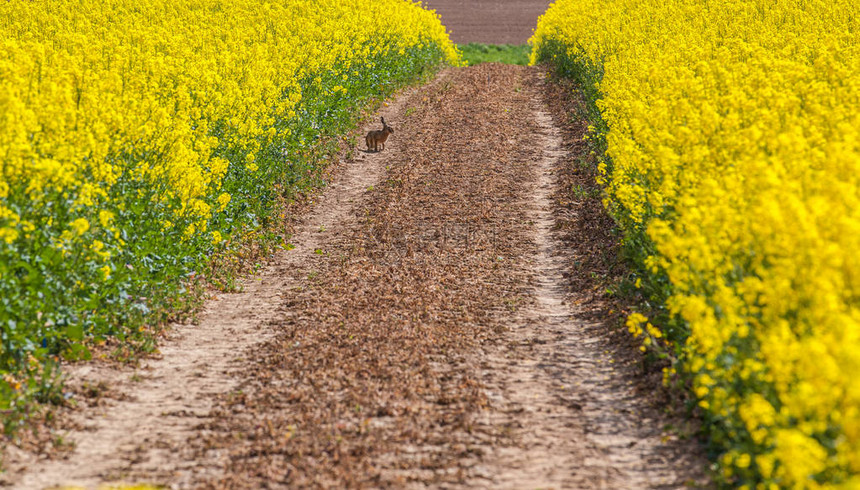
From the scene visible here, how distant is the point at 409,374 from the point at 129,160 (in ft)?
15.2

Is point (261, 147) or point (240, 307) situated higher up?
point (261, 147)

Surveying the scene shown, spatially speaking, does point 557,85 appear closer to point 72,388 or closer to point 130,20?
point 130,20

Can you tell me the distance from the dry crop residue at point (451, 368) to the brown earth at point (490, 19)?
119 feet

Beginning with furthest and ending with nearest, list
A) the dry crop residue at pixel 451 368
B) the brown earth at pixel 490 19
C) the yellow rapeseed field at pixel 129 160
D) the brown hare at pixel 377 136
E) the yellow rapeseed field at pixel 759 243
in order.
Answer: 1. the brown earth at pixel 490 19
2. the brown hare at pixel 377 136
3. the yellow rapeseed field at pixel 129 160
4. the dry crop residue at pixel 451 368
5. the yellow rapeseed field at pixel 759 243

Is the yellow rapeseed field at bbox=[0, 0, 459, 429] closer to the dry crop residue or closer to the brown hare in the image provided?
the brown hare

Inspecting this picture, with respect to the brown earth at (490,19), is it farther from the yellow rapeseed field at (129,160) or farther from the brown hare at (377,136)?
the yellow rapeseed field at (129,160)

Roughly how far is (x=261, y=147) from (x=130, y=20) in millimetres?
10292

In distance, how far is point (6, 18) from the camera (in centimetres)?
2242

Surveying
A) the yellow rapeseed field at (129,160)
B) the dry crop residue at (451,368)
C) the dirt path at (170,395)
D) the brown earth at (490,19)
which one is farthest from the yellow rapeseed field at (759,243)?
the brown earth at (490,19)

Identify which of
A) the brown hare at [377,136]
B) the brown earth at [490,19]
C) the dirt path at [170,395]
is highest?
the brown earth at [490,19]

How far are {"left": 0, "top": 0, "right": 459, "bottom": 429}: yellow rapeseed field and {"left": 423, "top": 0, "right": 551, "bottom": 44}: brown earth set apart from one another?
30841 millimetres

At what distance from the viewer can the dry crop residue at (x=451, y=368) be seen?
6602mm

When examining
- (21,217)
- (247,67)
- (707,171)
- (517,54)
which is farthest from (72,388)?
(517,54)

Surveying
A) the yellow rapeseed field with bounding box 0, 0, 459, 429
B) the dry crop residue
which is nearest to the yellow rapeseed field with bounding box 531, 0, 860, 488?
the dry crop residue
